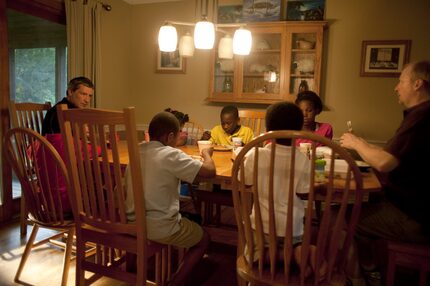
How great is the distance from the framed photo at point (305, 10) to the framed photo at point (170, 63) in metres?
1.34

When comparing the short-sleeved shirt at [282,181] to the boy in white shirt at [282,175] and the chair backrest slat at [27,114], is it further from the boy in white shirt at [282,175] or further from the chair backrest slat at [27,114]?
the chair backrest slat at [27,114]

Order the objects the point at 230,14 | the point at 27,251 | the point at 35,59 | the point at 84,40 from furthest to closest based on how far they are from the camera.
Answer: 1. the point at 230,14
2. the point at 84,40
3. the point at 35,59
4. the point at 27,251

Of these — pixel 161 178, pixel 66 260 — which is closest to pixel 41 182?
pixel 66 260

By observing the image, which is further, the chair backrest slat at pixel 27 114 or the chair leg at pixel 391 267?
the chair backrest slat at pixel 27 114

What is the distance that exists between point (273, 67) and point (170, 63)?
4.26 feet

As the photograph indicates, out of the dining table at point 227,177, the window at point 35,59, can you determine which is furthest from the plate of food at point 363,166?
the window at point 35,59

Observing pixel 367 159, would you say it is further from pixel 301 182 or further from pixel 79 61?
pixel 79 61

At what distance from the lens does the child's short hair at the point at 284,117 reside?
51.6 inches

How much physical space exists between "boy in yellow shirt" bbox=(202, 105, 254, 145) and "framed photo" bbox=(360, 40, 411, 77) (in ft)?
5.22

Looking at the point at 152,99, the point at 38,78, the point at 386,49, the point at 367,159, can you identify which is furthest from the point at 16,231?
the point at 386,49

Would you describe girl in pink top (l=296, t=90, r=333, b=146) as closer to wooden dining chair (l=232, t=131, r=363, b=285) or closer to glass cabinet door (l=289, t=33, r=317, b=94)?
glass cabinet door (l=289, t=33, r=317, b=94)

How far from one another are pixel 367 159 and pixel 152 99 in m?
3.27

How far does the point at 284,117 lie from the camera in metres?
1.31

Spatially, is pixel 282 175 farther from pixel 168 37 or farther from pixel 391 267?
pixel 168 37
